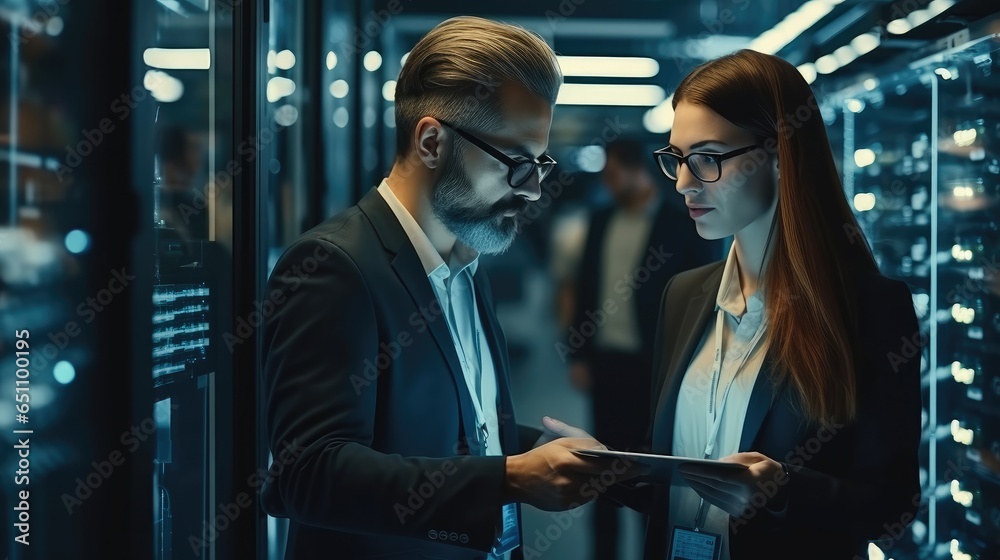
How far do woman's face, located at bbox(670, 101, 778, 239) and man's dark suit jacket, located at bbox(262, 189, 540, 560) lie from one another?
0.77 metres

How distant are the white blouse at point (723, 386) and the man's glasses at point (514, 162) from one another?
61 centimetres

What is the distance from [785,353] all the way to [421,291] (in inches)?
35.6

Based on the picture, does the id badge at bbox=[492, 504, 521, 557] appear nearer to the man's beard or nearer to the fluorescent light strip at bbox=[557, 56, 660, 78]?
the man's beard

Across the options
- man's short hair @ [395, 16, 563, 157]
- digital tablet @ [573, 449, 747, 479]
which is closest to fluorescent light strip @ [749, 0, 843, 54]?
man's short hair @ [395, 16, 563, 157]

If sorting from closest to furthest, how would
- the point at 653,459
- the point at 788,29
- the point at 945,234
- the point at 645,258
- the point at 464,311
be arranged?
the point at 653,459 → the point at 464,311 → the point at 945,234 → the point at 788,29 → the point at 645,258

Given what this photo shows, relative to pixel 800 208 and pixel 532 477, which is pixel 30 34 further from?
pixel 800 208

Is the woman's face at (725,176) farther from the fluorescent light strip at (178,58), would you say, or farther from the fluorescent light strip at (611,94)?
the fluorescent light strip at (611,94)

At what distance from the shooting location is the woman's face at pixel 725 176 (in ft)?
6.21

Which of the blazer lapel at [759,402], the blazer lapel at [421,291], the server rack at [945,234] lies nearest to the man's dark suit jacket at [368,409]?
the blazer lapel at [421,291]

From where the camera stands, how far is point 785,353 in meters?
1.80

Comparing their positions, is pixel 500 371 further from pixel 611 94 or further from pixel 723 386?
pixel 611 94

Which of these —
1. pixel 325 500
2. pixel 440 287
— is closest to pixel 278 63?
pixel 440 287

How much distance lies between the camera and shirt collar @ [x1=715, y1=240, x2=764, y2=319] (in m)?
1.91

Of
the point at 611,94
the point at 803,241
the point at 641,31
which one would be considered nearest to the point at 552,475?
the point at 803,241
